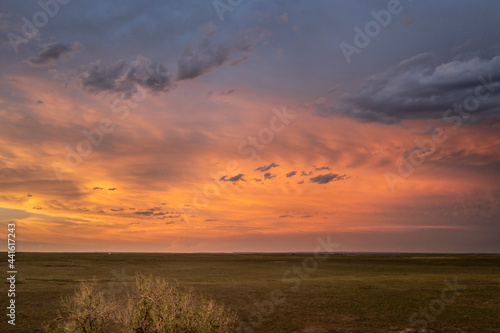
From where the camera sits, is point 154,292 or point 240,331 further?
point 240,331

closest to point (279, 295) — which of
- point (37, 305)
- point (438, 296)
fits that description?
point (438, 296)

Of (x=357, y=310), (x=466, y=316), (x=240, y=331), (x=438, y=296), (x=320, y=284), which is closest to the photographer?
(x=240, y=331)

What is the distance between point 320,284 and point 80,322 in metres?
33.8

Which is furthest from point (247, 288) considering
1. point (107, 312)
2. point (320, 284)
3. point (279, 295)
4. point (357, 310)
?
point (107, 312)

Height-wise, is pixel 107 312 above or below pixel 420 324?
above

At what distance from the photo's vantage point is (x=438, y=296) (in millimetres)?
35031

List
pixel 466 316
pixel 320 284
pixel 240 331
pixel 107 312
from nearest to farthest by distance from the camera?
pixel 107 312
pixel 240 331
pixel 466 316
pixel 320 284

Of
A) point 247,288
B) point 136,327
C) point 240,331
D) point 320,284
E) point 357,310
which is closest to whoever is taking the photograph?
point 136,327

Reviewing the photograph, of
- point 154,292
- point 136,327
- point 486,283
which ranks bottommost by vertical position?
point 486,283

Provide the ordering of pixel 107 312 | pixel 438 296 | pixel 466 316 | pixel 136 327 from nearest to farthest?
pixel 136 327 < pixel 107 312 < pixel 466 316 < pixel 438 296

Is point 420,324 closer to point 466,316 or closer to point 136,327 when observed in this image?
point 466,316

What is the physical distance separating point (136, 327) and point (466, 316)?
86.4 ft

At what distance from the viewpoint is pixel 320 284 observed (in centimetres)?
4338

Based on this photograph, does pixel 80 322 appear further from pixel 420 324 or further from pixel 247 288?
pixel 247 288
